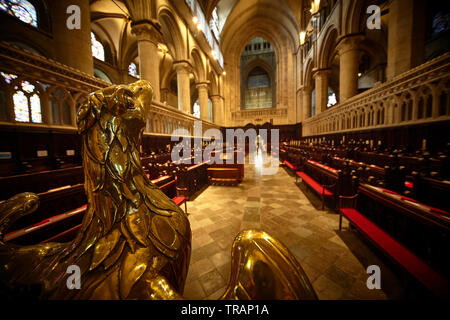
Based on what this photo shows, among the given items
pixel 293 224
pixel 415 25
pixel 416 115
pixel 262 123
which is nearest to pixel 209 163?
pixel 293 224

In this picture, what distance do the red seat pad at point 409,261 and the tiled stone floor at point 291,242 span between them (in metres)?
0.37

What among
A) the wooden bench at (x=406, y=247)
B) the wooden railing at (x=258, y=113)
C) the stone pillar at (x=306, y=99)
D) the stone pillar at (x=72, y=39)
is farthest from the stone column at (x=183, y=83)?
the stone pillar at (x=306, y=99)

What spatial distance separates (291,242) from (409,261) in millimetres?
1185

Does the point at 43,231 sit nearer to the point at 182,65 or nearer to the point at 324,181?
the point at 324,181

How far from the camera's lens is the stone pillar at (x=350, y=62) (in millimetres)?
7816

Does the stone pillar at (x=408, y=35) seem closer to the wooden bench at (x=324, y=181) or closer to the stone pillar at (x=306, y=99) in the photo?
the wooden bench at (x=324, y=181)

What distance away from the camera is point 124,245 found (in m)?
0.58

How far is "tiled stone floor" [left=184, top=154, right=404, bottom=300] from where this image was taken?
1672 millimetres

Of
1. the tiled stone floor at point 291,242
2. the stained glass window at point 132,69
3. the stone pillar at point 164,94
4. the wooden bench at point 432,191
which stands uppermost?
the stained glass window at point 132,69

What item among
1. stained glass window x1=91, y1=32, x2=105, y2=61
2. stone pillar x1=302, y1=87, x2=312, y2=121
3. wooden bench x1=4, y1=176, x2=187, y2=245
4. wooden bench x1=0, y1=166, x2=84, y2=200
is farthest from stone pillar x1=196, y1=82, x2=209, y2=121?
wooden bench x1=4, y1=176, x2=187, y2=245

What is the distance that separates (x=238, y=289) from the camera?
45cm

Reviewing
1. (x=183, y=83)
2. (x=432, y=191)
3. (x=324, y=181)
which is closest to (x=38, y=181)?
(x=432, y=191)

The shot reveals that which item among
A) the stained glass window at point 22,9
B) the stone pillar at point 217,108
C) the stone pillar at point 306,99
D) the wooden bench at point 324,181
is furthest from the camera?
the stone pillar at point 217,108
